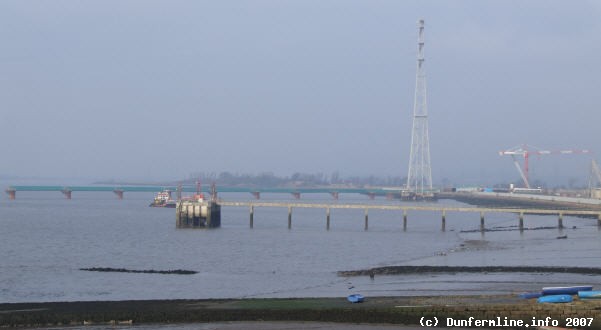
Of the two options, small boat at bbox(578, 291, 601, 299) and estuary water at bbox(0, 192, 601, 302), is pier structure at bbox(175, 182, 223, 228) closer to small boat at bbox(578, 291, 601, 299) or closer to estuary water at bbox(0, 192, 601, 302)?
estuary water at bbox(0, 192, 601, 302)

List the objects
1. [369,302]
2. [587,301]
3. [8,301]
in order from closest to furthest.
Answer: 1. [587,301]
2. [369,302]
3. [8,301]

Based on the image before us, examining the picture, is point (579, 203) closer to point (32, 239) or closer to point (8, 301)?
point (32, 239)

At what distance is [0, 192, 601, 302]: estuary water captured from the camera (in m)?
36.7

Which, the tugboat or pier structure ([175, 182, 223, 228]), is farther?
the tugboat

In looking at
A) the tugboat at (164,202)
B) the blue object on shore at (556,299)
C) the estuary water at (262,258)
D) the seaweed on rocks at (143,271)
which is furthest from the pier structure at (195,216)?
the tugboat at (164,202)

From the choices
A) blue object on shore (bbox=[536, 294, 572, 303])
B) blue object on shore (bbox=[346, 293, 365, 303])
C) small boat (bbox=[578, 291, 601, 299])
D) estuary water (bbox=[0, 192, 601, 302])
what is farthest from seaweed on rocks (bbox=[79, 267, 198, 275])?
small boat (bbox=[578, 291, 601, 299])

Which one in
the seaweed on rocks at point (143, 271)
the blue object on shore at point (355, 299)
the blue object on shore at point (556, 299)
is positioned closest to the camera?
the blue object on shore at point (556, 299)

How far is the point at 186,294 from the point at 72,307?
5.84 metres

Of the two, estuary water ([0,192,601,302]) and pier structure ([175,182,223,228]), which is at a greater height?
pier structure ([175,182,223,228])

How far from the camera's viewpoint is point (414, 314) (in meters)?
27.0

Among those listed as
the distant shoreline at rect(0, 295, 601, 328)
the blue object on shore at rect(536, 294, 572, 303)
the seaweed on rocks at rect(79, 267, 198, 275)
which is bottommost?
the seaweed on rocks at rect(79, 267, 198, 275)

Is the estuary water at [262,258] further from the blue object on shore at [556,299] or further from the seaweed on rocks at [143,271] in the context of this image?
the blue object on shore at [556,299]

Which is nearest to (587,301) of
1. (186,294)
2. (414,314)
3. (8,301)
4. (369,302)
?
(414,314)

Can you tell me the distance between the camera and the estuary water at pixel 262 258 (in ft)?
120
